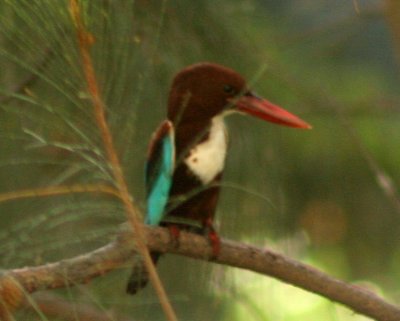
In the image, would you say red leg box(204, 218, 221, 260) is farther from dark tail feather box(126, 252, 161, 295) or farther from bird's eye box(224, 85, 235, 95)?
bird's eye box(224, 85, 235, 95)

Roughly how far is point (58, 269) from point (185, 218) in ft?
1.69

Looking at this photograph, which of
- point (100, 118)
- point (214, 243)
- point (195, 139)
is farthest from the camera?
point (195, 139)

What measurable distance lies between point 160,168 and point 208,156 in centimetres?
7

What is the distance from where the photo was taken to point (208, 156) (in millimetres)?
1913

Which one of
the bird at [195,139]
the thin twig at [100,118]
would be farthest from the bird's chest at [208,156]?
the thin twig at [100,118]

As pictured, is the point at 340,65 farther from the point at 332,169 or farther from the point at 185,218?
the point at 185,218

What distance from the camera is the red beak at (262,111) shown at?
187 centimetres

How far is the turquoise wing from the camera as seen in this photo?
1.84 m

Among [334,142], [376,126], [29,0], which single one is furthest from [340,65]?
[29,0]

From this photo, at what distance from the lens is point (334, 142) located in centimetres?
305

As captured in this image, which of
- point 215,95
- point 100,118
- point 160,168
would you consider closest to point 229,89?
point 215,95

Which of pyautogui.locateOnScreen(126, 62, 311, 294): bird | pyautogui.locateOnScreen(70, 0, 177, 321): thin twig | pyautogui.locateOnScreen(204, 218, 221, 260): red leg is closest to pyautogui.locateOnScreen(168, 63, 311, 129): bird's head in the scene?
pyautogui.locateOnScreen(126, 62, 311, 294): bird

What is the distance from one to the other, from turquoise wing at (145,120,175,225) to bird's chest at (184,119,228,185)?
0.04 m

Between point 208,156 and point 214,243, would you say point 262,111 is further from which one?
point 214,243
